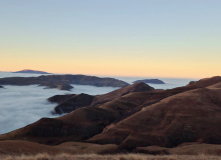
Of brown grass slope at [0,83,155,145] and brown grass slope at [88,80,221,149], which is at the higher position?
brown grass slope at [88,80,221,149]

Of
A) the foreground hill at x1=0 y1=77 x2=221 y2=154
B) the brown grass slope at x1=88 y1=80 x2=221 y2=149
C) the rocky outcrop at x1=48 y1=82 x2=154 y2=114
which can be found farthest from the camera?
the rocky outcrop at x1=48 y1=82 x2=154 y2=114

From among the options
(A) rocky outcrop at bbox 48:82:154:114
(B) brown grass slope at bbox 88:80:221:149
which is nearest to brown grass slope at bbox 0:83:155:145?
(B) brown grass slope at bbox 88:80:221:149

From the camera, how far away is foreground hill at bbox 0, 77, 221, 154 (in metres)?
37.2

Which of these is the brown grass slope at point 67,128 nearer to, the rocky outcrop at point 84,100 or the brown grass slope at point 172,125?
the brown grass slope at point 172,125

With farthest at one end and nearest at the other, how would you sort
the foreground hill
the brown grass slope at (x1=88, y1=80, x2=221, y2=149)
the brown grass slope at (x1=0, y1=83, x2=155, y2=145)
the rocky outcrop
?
the rocky outcrop, the brown grass slope at (x1=0, y1=83, x2=155, y2=145), the foreground hill, the brown grass slope at (x1=88, y1=80, x2=221, y2=149)

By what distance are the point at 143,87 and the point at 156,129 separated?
108257 mm

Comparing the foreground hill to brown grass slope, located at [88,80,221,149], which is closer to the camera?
brown grass slope, located at [88,80,221,149]

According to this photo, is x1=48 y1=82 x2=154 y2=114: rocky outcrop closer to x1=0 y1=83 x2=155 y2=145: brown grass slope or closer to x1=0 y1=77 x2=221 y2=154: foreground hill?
x1=0 y1=83 x2=155 y2=145: brown grass slope

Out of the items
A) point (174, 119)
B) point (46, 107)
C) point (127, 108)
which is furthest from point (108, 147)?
point (46, 107)

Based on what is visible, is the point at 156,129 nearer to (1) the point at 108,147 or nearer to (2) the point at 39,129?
(1) the point at 108,147

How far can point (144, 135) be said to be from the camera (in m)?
38.0

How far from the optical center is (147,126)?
137 ft

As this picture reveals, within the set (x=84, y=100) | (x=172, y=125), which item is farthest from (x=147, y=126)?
(x=84, y=100)

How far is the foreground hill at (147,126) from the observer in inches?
1463
